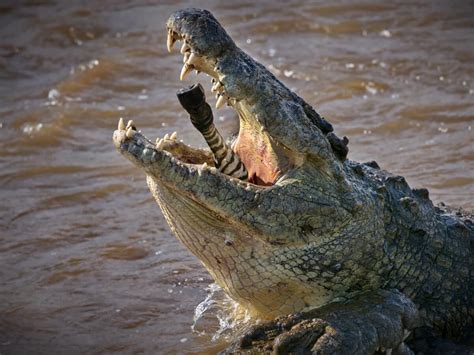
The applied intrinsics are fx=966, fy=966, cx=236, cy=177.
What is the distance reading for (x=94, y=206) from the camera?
7430 mm

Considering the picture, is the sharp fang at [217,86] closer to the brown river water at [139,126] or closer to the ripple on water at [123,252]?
the brown river water at [139,126]

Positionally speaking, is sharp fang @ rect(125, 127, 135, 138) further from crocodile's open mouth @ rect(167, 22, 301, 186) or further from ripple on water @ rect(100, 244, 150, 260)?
ripple on water @ rect(100, 244, 150, 260)

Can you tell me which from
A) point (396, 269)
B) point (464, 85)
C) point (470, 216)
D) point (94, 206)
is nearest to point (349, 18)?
point (464, 85)

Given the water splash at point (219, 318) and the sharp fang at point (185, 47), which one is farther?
the water splash at point (219, 318)

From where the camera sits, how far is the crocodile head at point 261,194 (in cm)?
451

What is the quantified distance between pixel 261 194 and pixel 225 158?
0.42 meters

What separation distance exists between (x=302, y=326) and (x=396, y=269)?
0.68 m

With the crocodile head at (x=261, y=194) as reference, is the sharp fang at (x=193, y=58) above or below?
above

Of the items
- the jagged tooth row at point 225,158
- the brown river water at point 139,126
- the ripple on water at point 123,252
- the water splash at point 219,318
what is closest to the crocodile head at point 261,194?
the jagged tooth row at point 225,158

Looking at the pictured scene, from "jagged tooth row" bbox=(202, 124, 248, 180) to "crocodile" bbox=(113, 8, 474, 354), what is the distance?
0.05 ft

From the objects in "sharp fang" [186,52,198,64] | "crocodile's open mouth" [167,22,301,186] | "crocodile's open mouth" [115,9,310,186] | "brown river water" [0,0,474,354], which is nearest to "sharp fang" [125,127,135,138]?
"crocodile's open mouth" [115,9,310,186]

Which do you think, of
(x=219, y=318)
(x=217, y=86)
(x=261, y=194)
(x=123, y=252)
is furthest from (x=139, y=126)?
(x=261, y=194)

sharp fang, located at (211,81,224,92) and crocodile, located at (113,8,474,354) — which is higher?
sharp fang, located at (211,81,224,92)

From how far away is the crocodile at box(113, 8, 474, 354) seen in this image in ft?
14.8
